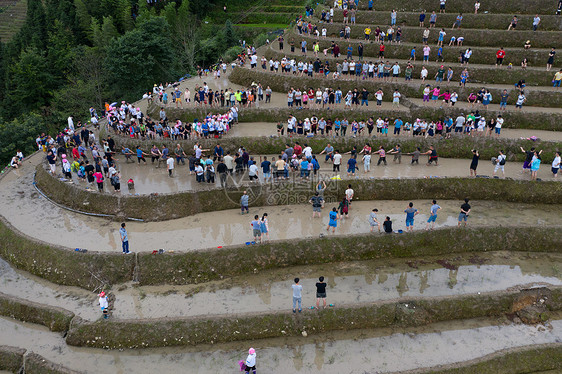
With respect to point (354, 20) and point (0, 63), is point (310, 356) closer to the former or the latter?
point (354, 20)

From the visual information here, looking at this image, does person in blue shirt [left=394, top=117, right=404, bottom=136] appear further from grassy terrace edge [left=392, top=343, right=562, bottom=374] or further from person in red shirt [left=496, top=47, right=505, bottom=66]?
grassy terrace edge [left=392, top=343, right=562, bottom=374]

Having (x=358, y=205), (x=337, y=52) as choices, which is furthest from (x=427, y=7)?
(x=358, y=205)

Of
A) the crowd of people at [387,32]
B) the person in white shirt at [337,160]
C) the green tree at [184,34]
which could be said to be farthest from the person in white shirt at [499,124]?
the green tree at [184,34]

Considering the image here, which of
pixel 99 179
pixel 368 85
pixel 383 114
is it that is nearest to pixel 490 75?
pixel 368 85

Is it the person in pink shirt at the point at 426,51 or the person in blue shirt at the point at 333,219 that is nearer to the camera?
the person in blue shirt at the point at 333,219

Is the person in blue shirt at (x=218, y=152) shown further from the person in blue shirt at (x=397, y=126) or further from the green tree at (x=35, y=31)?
the green tree at (x=35, y=31)

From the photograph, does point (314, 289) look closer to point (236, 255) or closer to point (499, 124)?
point (236, 255)
